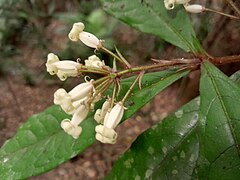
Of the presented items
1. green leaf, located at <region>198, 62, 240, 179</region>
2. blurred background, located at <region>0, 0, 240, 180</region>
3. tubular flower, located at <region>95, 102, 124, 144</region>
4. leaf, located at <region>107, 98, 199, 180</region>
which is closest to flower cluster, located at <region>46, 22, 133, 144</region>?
tubular flower, located at <region>95, 102, 124, 144</region>

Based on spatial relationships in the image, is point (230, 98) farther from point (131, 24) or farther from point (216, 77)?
point (131, 24)

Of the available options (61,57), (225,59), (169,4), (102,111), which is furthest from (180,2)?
(61,57)

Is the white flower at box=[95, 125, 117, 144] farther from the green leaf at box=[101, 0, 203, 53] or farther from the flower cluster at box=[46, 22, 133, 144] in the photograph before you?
the green leaf at box=[101, 0, 203, 53]

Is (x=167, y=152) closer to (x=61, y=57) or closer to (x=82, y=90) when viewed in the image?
(x=82, y=90)

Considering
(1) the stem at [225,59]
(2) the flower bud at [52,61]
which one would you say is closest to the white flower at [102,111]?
(2) the flower bud at [52,61]

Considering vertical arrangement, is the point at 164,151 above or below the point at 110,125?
below

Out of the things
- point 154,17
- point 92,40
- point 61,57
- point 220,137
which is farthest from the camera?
point 61,57
